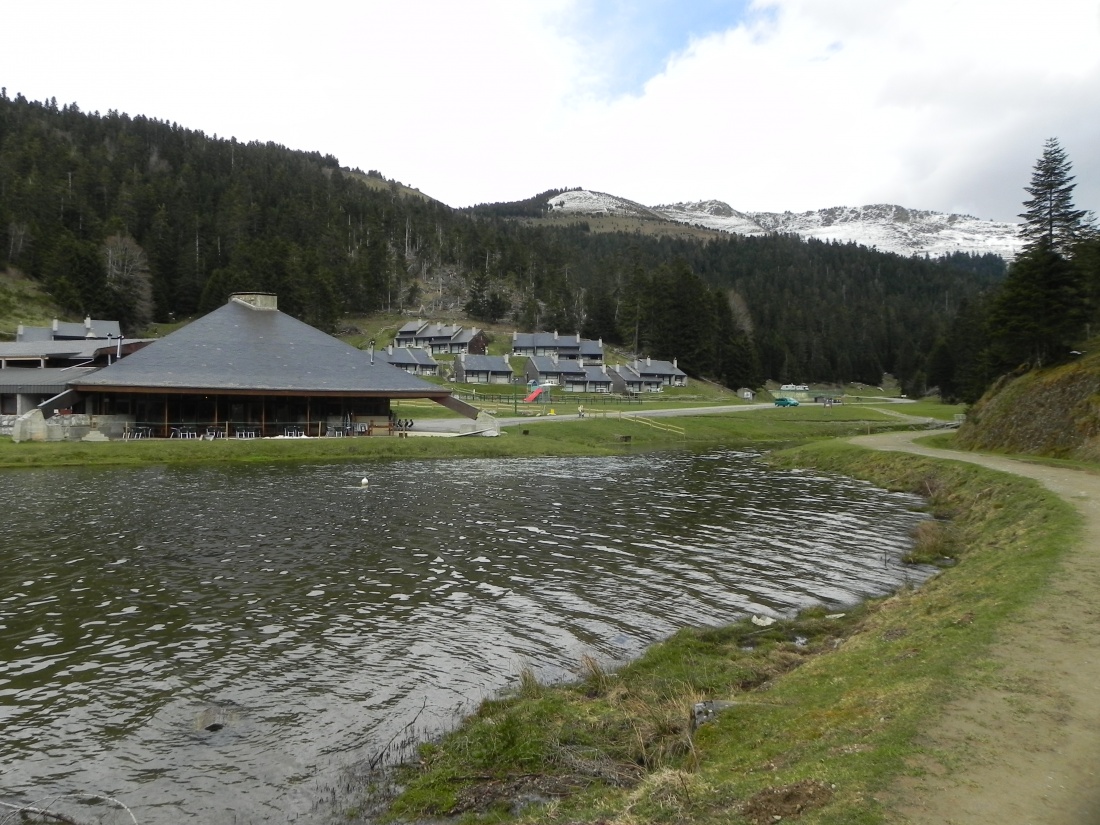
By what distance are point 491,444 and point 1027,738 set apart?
4292 cm

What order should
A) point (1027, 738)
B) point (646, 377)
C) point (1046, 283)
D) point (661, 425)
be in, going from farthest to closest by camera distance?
point (646, 377) < point (661, 425) < point (1046, 283) < point (1027, 738)

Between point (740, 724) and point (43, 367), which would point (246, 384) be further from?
point (740, 724)

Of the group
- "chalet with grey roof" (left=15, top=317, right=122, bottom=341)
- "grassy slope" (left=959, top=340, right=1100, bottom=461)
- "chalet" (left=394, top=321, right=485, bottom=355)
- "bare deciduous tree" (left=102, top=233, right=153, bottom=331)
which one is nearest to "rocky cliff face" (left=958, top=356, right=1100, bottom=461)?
"grassy slope" (left=959, top=340, right=1100, bottom=461)

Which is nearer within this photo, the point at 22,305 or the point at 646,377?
the point at 22,305

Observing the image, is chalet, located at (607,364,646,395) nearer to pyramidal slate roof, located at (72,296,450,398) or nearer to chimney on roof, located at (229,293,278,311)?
pyramidal slate roof, located at (72,296,450,398)

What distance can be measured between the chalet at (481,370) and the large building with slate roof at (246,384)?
55756 mm

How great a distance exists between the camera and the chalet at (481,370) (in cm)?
11550

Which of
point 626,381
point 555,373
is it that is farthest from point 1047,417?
point 555,373

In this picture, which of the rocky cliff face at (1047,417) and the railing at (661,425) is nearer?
the rocky cliff face at (1047,417)

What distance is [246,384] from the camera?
159 feet

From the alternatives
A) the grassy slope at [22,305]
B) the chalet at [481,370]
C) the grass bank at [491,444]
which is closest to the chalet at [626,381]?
the chalet at [481,370]

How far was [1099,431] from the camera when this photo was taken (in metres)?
33.6

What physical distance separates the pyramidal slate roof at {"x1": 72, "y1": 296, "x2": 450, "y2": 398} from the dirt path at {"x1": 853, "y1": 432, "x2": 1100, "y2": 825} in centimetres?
4607

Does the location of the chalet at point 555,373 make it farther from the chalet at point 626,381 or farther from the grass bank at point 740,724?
the grass bank at point 740,724
